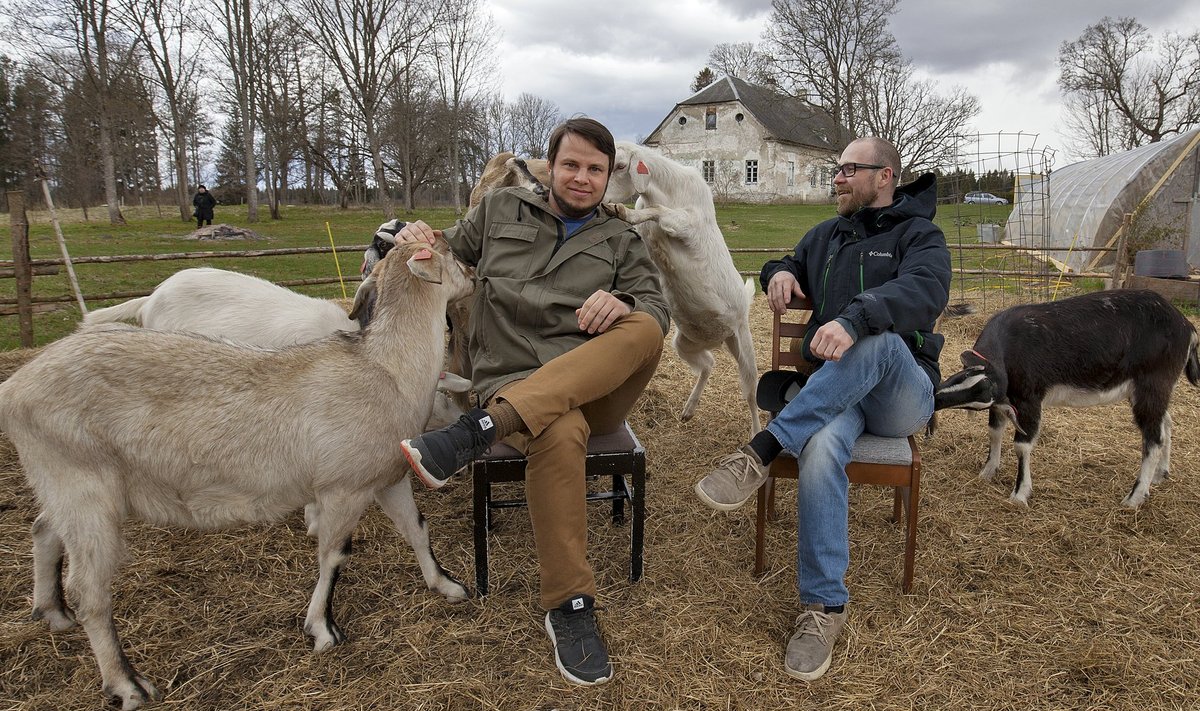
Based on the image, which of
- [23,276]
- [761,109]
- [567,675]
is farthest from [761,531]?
[761,109]

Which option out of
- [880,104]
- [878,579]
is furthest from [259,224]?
[878,579]

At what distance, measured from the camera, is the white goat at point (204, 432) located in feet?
7.28

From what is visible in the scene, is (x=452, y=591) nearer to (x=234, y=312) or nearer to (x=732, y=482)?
(x=732, y=482)

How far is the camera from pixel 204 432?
236 centimetres

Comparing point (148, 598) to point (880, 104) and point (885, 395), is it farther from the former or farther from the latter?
point (880, 104)

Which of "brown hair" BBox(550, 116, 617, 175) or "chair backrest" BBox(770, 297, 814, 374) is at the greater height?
"brown hair" BBox(550, 116, 617, 175)

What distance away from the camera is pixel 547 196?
3270mm

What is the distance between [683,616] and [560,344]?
1262 millimetres

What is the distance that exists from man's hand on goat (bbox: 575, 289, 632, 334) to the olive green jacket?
15 centimetres

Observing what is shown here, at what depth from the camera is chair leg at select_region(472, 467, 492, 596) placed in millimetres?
2754

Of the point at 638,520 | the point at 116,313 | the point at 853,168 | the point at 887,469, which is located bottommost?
the point at 638,520

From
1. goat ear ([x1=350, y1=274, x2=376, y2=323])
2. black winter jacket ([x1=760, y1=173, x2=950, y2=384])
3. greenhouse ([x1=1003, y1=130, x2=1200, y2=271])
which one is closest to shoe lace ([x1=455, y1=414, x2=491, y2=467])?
goat ear ([x1=350, y1=274, x2=376, y2=323])

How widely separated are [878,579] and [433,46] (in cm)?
2958

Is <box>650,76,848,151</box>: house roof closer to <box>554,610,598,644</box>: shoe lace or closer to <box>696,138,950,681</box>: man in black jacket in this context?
<box>696,138,950,681</box>: man in black jacket
